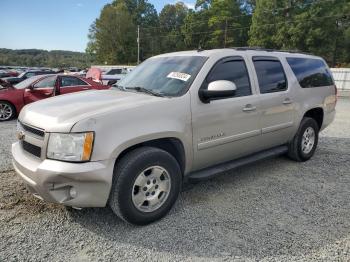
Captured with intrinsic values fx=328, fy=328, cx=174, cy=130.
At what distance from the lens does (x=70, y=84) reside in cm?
1030

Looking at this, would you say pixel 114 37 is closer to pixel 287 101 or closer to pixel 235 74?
pixel 287 101

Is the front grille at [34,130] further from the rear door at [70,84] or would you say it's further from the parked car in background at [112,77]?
the parked car in background at [112,77]

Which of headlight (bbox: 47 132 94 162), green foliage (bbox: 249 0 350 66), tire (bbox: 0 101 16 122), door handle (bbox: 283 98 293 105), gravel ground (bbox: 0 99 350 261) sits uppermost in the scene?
green foliage (bbox: 249 0 350 66)

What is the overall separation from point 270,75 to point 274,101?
0.39 m

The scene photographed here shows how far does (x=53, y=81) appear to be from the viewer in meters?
10.1

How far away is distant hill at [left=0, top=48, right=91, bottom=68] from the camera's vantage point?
70000 mm

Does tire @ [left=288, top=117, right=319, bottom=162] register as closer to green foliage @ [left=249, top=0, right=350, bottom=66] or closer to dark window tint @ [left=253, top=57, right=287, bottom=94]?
dark window tint @ [left=253, top=57, right=287, bottom=94]

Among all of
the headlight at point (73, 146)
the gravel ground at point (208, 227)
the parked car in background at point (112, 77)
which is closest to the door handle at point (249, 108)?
the gravel ground at point (208, 227)

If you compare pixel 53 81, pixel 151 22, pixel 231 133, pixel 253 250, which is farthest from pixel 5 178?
pixel 151 22

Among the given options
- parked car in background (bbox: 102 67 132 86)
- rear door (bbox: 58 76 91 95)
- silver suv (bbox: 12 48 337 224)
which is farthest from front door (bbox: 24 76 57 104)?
silver suv (bbox: 12 48 337 224)

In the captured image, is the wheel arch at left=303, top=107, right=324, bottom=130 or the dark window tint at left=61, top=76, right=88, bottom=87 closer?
the wheel arch at left=303, top=107, right=324, bottom=130

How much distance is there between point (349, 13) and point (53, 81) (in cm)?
4392

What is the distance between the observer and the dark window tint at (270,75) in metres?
4.57

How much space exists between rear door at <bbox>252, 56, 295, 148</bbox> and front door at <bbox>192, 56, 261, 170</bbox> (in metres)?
0.20
